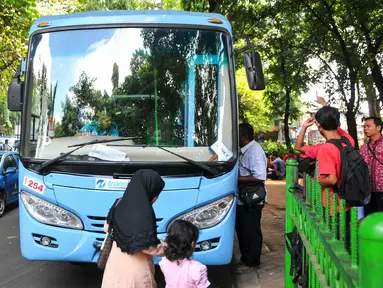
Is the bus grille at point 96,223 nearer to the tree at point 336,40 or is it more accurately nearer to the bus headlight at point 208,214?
the bus headlight at point 208,214

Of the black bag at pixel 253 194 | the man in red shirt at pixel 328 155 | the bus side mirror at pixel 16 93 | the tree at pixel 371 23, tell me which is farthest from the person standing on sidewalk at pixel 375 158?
the tree at pixel 371 23

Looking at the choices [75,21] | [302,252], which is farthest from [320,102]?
[75,21]

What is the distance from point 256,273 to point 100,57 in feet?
9.67

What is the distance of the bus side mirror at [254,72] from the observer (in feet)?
14.0

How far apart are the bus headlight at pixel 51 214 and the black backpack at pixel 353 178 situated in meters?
2.29

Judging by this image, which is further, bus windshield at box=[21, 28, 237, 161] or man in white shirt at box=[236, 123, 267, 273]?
man in white shirt at box=[236, 123, 267, 273]

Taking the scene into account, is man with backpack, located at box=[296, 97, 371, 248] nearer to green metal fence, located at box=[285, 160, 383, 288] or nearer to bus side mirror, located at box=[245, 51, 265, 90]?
green metal fence, located at box=[285, 160, 383, 288]

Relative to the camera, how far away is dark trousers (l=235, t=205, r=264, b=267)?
496 cm

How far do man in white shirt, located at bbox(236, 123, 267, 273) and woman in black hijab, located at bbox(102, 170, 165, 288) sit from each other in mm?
2322

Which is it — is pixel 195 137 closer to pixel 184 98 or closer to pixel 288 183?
pixel 184 98

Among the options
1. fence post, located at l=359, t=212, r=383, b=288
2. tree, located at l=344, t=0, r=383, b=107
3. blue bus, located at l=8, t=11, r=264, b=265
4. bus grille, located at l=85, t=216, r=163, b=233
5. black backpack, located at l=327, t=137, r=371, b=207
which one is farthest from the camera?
tree, located at l=344, t=0, r=383, b=107

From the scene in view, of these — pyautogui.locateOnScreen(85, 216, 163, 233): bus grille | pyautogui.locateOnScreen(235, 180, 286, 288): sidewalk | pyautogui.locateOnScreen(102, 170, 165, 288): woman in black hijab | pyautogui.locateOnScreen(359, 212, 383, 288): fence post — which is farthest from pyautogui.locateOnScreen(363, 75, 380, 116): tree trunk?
pyautogui.locateOnScreen(359, 212, 383, 288): fence post

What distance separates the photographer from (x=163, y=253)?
275 centimetres

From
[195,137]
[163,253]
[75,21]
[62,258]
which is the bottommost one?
[62,258]
